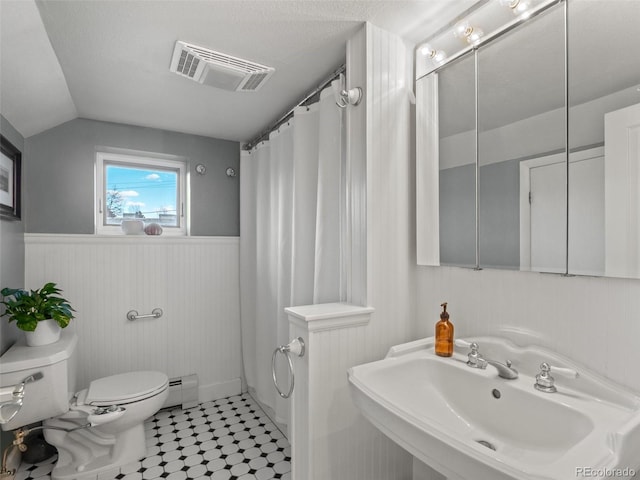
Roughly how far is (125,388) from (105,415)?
0.24m

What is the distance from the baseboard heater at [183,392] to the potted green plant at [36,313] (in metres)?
0.98

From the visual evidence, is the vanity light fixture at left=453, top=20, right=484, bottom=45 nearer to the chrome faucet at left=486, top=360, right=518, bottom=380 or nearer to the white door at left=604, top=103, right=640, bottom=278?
the white door at left=604, top=103, right=640, bottom=278

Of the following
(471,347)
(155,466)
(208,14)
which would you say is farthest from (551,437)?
(155,466)

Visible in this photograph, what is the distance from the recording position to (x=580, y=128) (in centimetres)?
102

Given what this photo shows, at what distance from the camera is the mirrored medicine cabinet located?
0.94 meters

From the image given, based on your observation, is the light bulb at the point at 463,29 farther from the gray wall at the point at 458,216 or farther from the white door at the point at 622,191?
the white door at the point at 622,191

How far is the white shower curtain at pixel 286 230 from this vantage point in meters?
1.75

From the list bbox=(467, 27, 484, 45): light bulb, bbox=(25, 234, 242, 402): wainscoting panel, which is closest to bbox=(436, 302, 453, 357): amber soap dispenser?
bbox=(467, 27, 484, 45): light bulb

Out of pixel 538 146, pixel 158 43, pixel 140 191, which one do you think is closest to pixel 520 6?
pixel 538 146

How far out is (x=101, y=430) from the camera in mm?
1918

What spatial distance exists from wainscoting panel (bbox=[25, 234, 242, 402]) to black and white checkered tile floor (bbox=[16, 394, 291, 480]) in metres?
0.36

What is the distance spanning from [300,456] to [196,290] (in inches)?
68.4

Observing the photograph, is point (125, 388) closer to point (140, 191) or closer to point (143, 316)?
point (143, 316)

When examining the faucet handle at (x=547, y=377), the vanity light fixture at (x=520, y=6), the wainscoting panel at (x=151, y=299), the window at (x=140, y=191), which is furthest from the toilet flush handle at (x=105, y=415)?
the vanity light fixture at (x=520, y=6)
